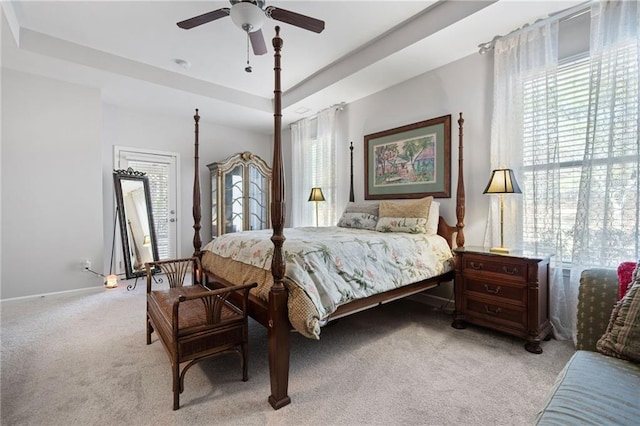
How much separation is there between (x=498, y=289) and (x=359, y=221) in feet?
5.16

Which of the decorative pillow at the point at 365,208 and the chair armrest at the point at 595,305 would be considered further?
the decorative pillow at the point at 365,208

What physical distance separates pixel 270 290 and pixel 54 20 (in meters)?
3.39

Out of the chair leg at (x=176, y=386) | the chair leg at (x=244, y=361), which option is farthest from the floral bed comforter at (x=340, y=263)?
the chair leg at (x=176, y=386)

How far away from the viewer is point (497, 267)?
2.43 meters

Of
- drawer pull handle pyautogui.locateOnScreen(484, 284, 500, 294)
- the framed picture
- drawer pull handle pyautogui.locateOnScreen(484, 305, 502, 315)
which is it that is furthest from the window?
the framed picture

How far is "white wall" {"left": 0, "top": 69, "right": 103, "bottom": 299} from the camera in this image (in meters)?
3.38

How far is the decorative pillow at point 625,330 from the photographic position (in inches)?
43.9

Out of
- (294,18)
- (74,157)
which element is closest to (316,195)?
(294,18)

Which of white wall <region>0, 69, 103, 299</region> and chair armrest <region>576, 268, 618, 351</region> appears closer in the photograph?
chair armrest <region>576, 268, 618, 351</region>

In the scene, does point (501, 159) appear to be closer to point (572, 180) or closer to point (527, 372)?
point (572, 180)

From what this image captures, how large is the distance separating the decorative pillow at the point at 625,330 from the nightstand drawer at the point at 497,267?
1.10m

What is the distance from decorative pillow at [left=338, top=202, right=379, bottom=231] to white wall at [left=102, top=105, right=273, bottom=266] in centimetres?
278

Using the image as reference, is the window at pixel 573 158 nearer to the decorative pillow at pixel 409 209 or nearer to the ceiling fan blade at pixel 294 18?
the decorative pillow at pixel 409 209

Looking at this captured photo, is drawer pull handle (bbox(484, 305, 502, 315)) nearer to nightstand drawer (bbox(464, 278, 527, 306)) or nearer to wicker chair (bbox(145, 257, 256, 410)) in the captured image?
nightstand drawer (bbox(464, 278, 527, 306))
